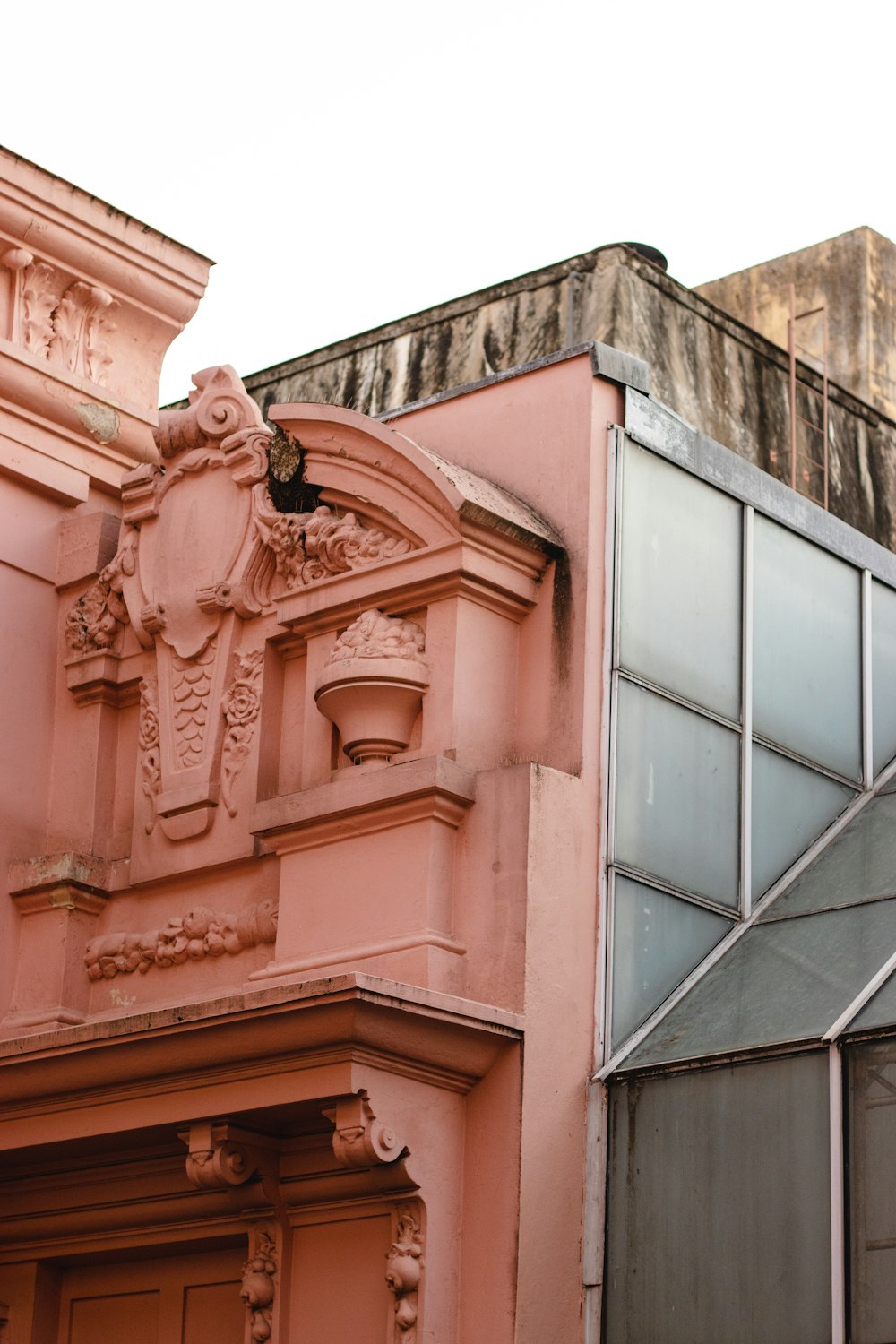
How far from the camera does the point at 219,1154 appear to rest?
1122cm

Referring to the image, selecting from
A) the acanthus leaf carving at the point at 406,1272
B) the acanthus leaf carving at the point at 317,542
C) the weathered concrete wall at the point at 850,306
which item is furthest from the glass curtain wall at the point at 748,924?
the weathered concrete wall at the point at 850,306

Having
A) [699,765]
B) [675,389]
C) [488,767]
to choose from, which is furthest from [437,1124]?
[675,389]

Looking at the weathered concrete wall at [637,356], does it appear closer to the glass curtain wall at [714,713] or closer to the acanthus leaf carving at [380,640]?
the glass curtain wall at [714,713]

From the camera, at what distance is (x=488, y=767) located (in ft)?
38.5

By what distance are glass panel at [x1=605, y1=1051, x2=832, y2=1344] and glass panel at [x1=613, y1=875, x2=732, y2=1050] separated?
0.54 m

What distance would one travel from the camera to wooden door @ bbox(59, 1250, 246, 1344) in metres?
12.0

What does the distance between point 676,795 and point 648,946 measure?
2.88 feet

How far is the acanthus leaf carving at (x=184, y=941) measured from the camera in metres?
12.3

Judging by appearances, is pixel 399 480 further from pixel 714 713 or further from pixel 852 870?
pixel 852 870

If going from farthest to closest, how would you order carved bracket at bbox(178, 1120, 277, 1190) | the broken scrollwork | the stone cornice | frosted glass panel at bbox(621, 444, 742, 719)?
the broken scrollwork < frosted glass panel at bbox(621, 444, 742, 719) < carved bracket at bbox(178, 1120, 277, 1190) < the stone cornice

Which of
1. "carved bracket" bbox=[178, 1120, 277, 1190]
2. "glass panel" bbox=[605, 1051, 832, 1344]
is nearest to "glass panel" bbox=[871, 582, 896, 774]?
"glass panel" bbox=[605, 1051, 832, 1344]

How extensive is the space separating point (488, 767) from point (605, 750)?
62cm

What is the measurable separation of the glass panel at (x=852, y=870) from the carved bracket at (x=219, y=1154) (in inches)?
123

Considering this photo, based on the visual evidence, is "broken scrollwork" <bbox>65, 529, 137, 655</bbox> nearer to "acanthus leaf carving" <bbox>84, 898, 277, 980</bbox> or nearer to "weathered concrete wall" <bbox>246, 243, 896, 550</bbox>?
"acanthus leaf carving" <bbox>84, 898, 277, 980</bbox>
